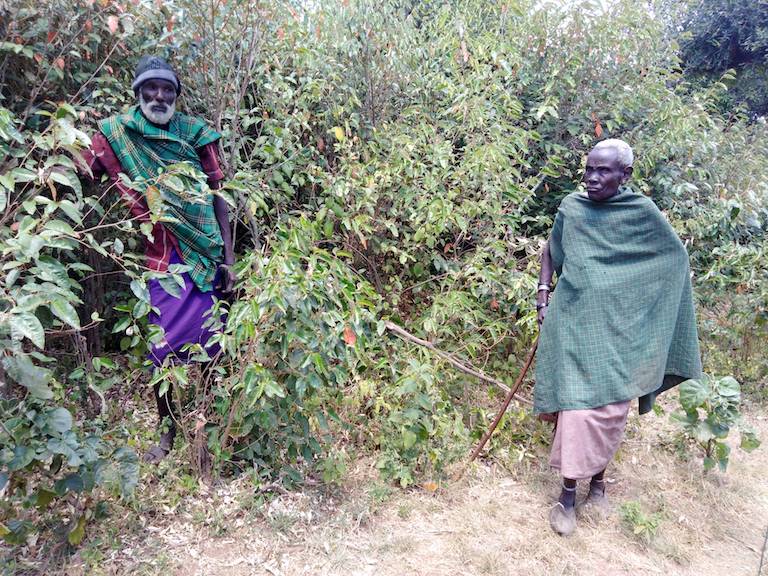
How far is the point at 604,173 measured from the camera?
92.5 inches

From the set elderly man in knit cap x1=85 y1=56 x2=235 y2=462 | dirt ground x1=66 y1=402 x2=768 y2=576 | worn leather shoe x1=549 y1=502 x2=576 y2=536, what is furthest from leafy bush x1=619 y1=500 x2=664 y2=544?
elderly man in knit cap x1=85 y1=56 x2=235 y2=462

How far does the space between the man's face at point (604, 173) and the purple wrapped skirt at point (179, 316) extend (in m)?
1.78

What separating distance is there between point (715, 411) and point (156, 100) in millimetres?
3031

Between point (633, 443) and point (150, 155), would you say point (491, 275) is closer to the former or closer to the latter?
point (633, 443)

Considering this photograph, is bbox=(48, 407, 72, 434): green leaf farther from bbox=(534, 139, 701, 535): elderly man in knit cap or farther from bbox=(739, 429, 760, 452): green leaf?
bbox=(739, 429, 760, 452): green leaf

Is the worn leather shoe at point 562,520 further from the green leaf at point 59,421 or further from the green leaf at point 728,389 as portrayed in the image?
the green leaf at point 59,421

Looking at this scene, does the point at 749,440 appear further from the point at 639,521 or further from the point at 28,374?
the point at 28,374

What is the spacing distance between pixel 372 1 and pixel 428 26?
2.82 ft

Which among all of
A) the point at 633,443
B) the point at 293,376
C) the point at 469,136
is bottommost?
the point at 633,443

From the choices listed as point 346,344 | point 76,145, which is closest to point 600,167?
point 346,344

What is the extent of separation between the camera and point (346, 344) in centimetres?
233

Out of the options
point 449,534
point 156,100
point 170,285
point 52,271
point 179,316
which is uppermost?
point 156,100

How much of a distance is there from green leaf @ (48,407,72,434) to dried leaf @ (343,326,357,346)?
3.35 feet

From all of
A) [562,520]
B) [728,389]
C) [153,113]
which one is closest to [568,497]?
[562,520]
